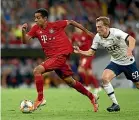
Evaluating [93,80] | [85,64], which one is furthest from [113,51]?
[85,64]

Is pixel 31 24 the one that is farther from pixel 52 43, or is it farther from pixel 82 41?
pixel 52 43

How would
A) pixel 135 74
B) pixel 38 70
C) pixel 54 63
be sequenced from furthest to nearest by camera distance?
1. pixel 135 74
2. pixel 54 63
3. pixel 38 70

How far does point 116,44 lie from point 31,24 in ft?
54.7

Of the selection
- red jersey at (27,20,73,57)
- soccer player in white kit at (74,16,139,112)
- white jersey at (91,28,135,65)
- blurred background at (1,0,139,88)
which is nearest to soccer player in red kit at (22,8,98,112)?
red jersey at (27,20,73,57)

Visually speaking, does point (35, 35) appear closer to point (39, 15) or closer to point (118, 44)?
point (39, 15)

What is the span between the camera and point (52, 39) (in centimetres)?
1303

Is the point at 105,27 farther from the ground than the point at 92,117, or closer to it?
farther from the ground

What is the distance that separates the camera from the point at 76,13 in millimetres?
30031

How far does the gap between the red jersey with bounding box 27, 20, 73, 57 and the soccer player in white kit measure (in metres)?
0.38

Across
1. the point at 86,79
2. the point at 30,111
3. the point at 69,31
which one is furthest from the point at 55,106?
the point at 69,31

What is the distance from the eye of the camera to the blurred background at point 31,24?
29.6 meters

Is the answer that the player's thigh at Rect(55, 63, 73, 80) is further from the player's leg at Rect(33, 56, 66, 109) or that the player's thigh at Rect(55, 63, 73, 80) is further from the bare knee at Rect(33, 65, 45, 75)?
the bare knee at Rect(33, 65, 45, 75)

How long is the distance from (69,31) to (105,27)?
54.9ft

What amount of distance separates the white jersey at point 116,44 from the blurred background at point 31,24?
15.8 metres
